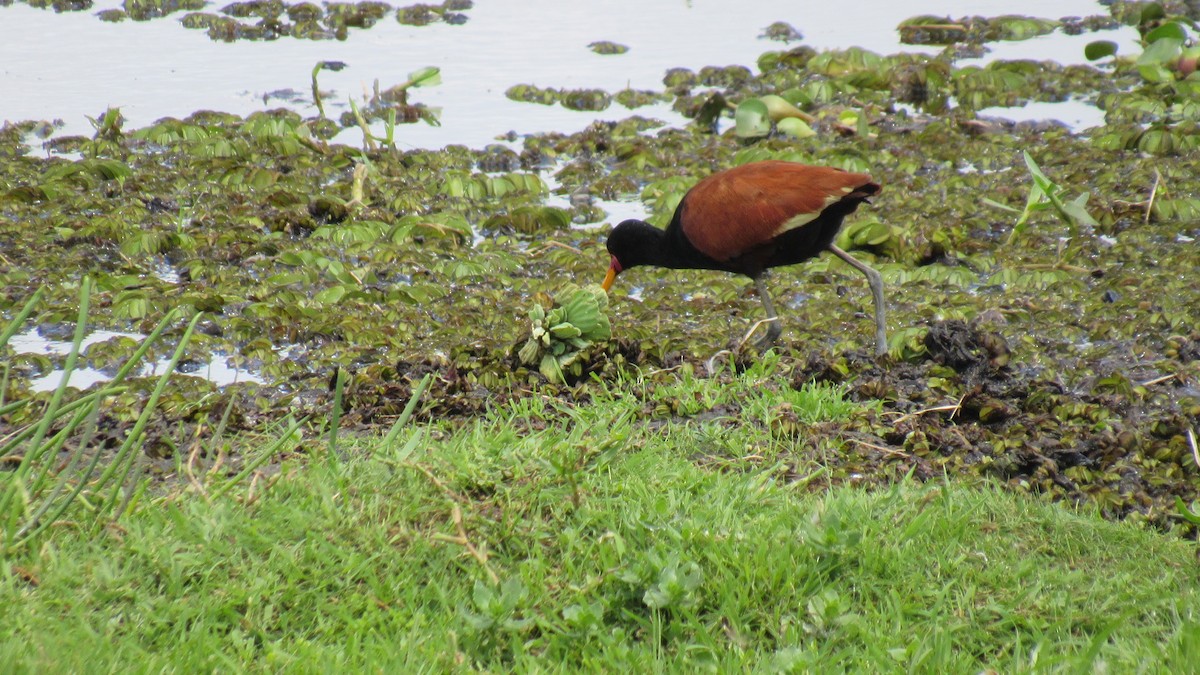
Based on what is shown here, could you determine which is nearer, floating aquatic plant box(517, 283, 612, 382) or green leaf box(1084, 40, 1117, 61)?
floating aquatic plant box(517, 283, 612, 382)

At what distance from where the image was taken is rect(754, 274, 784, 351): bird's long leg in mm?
4824

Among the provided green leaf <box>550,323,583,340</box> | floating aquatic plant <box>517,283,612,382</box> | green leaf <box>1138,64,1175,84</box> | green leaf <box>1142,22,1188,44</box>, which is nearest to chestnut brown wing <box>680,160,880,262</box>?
floating aquatic plant <box>517,283,612,382</box>

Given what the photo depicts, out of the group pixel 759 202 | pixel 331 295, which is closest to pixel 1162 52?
pixel 759 202

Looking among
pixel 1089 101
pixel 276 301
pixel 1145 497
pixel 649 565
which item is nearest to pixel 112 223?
pixel 276 301

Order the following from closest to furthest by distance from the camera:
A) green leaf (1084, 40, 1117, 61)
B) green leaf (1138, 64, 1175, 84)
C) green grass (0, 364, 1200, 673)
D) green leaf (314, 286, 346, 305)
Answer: green grass (0, 364, 1200, 673) → green leaf (314, 286, 346, 305) → green leaf (1138, 64, 1175, 84) → green leaf (1084, 40, 1117, 61)

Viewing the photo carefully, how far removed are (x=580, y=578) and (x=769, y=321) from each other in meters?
2.17

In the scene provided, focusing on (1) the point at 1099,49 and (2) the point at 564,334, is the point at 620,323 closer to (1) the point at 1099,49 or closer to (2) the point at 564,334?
(2) the point at 564,334

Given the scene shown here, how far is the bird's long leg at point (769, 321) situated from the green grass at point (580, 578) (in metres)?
1.55

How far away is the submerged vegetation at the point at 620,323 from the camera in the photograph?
2.94 m

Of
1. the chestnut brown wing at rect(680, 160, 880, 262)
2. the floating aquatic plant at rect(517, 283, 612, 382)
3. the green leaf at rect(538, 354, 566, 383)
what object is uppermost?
the chestnut brown wing at rect(680, 160, 880, 262)

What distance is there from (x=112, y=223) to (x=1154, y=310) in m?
4.98

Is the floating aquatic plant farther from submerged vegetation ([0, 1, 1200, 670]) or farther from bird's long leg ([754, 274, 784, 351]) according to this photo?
bird's long leg ([754, 274, 784, 351])

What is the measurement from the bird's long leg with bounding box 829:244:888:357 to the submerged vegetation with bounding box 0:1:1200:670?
0.63ft

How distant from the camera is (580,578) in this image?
2861 mm
